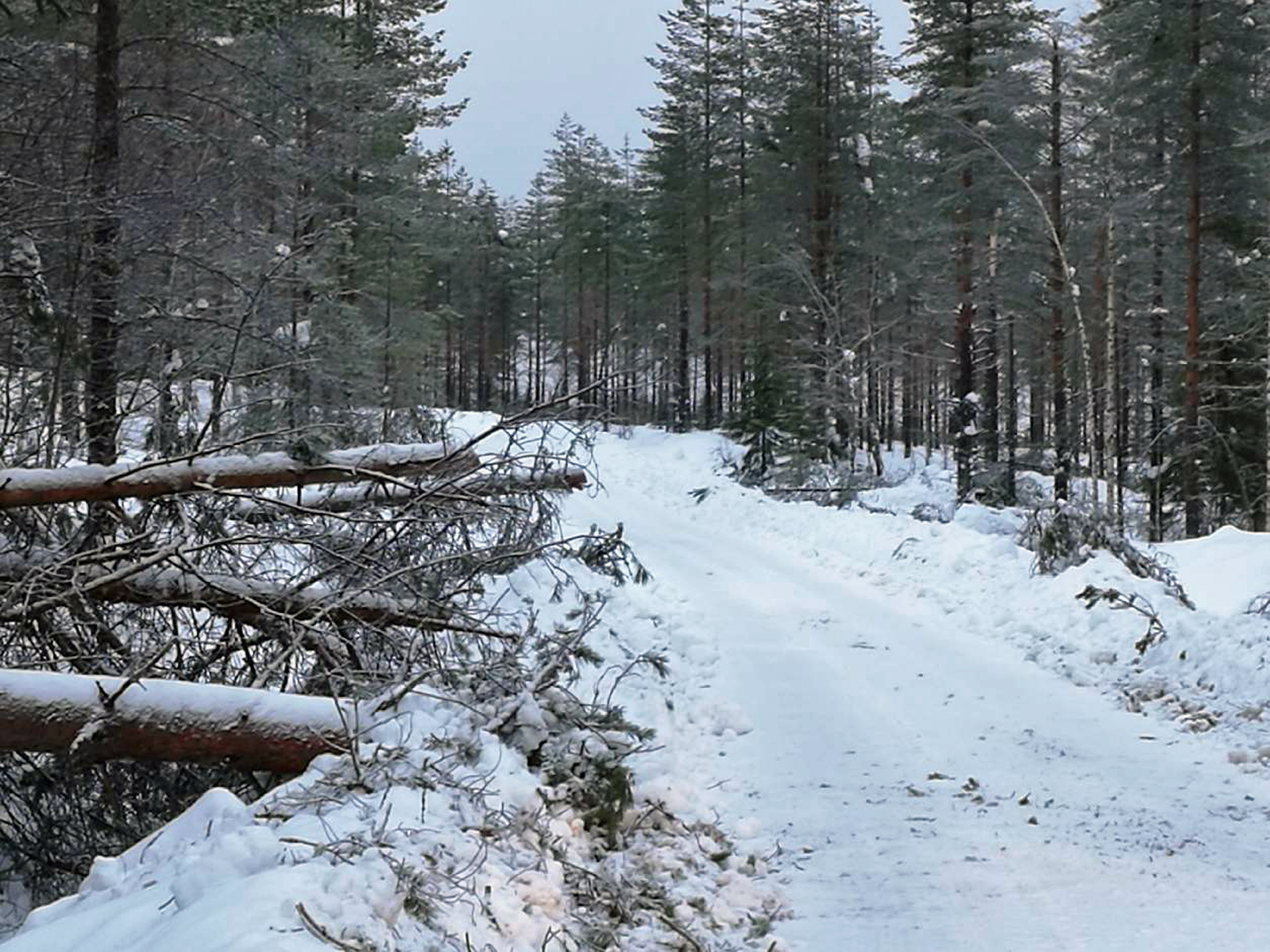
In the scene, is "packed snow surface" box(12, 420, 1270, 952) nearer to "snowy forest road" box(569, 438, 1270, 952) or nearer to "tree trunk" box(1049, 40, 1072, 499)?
"snowy forest road" box(569, 438, 1270, 952)

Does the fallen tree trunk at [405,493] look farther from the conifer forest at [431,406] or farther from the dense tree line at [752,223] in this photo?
the dense tree line at [752,223]

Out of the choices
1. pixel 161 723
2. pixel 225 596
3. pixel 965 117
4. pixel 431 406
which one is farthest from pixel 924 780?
pixel 965 117

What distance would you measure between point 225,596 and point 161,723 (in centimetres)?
124

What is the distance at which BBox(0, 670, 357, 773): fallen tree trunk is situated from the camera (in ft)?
11.9

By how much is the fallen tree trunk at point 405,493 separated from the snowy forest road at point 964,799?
2.04 meters

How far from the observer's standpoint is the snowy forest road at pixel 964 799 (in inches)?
158

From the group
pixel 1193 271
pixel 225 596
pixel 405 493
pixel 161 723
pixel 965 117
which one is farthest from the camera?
pixel 965 117

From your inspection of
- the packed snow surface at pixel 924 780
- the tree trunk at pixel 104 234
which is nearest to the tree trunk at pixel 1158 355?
the packed snow surface at pixel 924 780

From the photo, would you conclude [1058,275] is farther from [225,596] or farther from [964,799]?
[225,596]

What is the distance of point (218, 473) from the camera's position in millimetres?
5035

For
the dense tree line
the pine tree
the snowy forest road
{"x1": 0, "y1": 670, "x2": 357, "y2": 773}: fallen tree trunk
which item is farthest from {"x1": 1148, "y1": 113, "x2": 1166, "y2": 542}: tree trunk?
Result: {"x1": 0, "y1": 670, "x2": 357, "y2": 773}: fallen tree trunk

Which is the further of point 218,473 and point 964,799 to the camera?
point 964,799

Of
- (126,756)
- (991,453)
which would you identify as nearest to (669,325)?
(991,453)

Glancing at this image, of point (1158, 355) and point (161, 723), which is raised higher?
point (1158, 355)
